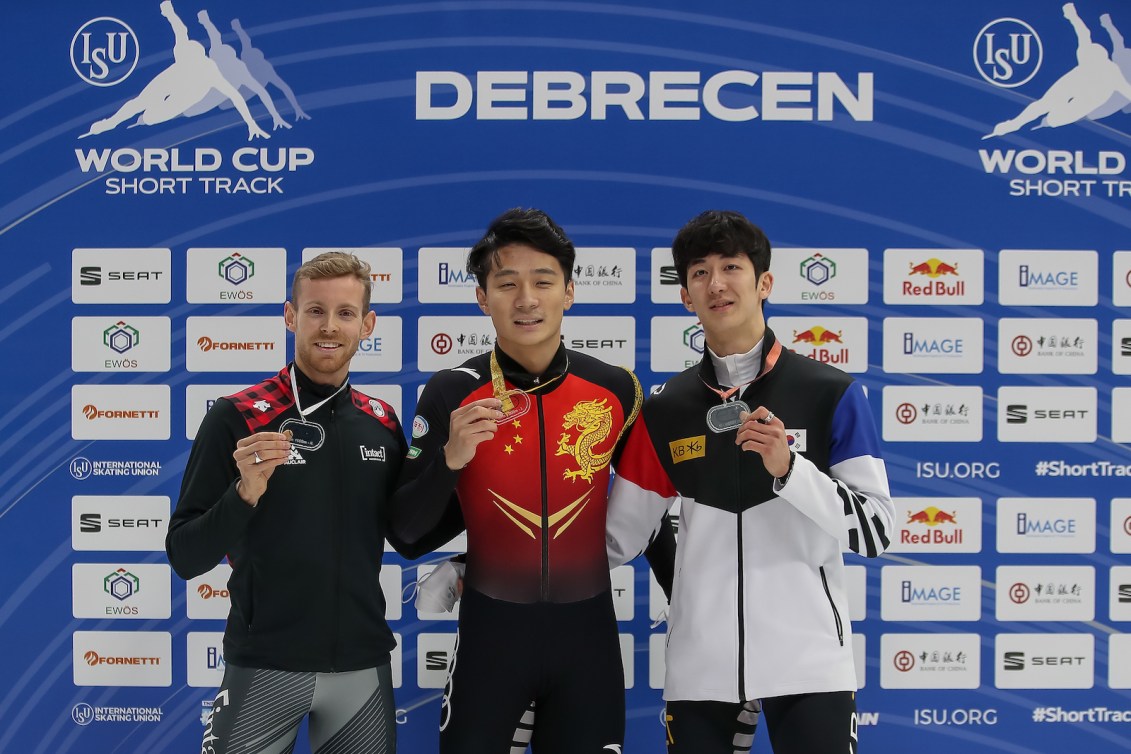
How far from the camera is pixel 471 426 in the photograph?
78.1 inches

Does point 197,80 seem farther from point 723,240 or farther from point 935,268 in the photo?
point 935,268

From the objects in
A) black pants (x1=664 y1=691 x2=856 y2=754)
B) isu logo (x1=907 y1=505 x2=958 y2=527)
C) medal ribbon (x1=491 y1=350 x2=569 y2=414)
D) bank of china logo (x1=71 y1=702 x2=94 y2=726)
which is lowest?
bank of china logo (x1=71 y1=702 x2=94 y2=726)

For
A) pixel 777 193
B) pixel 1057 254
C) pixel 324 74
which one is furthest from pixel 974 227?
pixel 324 74

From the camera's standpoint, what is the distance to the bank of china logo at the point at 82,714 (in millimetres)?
3127

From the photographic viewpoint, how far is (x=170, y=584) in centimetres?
309

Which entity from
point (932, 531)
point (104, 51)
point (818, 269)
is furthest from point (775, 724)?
point (104, 51)

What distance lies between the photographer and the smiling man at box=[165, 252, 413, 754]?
2.11 m

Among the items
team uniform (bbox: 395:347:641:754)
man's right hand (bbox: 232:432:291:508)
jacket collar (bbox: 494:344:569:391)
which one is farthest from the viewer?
jacket collar (bbox: 494:344:569:391)

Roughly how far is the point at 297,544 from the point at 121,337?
4.85 ft

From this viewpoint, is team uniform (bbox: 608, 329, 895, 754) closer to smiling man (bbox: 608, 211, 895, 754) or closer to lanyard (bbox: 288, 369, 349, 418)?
smiling man (bbox: 608, 211, 895, 754)

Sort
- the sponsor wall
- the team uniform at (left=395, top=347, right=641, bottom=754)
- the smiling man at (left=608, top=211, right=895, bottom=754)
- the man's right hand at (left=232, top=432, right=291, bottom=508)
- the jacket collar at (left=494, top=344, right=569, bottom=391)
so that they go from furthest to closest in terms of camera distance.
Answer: the sponsor wall
the jacket collar at (left=494, top=344, right=569, bottom=391)
the team uniform at (left=395, top=347, right=641, bottom=754)
the smiling man at (left=608, top=211, right=895, bottom=754)
the man's right hand at (left=232, top=432, right=291, bottom=508)

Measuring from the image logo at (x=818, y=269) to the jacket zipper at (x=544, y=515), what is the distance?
1.33 metres

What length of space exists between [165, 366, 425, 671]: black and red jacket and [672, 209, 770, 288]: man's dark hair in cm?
103

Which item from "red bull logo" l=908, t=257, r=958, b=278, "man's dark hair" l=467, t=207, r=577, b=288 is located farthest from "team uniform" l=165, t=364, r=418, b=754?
"red bull logo" l=908, t=257, r=958, b=278
